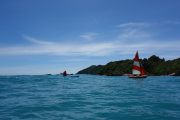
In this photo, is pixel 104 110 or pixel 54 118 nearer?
pixel 54 118

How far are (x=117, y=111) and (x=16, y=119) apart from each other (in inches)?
256

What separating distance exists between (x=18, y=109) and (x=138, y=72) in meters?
74.0

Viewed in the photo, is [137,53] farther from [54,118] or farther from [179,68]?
[179,68]

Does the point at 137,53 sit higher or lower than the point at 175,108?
higher

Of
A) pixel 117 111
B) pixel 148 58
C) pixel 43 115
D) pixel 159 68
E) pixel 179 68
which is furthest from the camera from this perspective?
pixel 148 58

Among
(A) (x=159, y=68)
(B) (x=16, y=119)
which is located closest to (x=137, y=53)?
(B) (x=16, y=119)

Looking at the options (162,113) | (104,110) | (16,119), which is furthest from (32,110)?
(162,113)

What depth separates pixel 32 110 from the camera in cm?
1798

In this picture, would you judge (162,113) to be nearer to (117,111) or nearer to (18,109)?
(117,111)

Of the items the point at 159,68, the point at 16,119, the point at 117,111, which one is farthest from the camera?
the point at 159,68

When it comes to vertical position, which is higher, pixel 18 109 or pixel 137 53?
pixel 137 53

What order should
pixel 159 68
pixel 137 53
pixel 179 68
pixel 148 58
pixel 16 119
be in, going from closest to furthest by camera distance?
pixel 16 119, pixel 137 53, pixel 179 68, pixel 159 68, pixel 148 58

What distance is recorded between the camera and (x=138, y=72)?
89.2 meters

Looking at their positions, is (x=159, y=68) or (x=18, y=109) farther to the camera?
(x=159, y=68)
